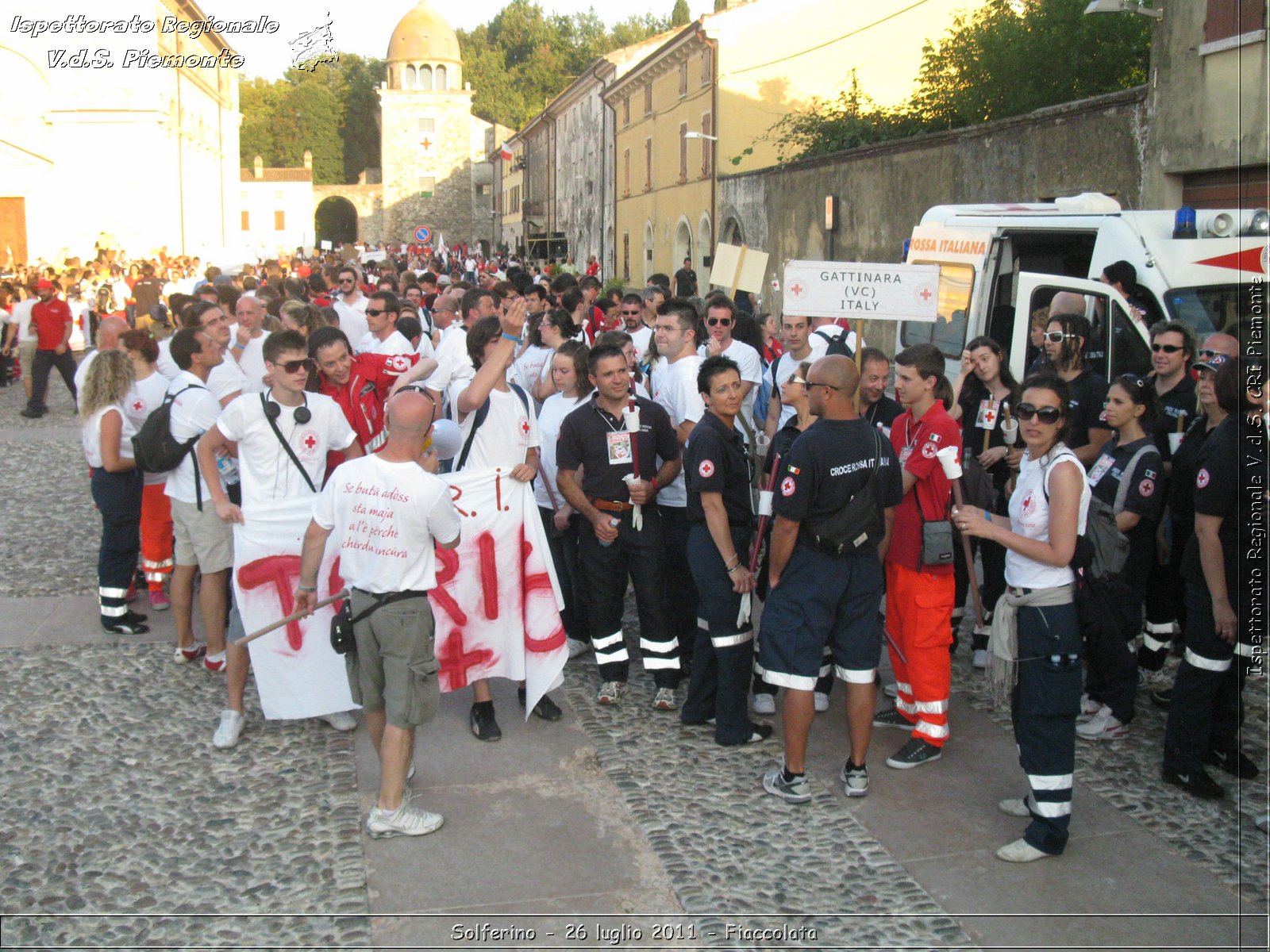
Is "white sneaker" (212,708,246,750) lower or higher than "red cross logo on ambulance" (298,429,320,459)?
lower

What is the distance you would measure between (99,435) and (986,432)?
5.27m

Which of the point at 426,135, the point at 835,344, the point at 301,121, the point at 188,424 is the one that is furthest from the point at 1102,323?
the point at 301,121

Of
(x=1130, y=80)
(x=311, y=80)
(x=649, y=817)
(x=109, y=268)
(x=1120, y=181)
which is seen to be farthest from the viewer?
(x=311, y=80)

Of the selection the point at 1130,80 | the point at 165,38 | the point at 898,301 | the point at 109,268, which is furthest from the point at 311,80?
the point at 898,301

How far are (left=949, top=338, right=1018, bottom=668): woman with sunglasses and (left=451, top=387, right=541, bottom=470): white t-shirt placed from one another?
238cm

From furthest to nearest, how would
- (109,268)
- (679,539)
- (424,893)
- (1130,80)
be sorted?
(109,268)
(1130,80)
(679,539)
(424,893)

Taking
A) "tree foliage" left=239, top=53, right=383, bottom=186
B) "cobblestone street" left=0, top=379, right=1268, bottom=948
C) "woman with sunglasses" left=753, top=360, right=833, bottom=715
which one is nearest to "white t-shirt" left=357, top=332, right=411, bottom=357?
"cobblestone street" left=0, top=379, right=1268, bottom=948

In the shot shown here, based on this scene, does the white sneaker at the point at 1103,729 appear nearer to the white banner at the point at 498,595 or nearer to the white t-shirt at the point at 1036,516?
the white t-shirt at the point at 1036,516

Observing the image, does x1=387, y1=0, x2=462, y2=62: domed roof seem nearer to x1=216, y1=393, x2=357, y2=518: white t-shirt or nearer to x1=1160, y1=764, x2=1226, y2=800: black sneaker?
x1=216, y1=393, x2=357, y2=518: white t-shirt

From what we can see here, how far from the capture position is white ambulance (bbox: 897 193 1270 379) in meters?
8.08

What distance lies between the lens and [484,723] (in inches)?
222

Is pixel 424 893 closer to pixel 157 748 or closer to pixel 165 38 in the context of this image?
pixel 157 748

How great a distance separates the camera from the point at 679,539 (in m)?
6.16

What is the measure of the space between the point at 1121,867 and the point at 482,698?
116 inches
